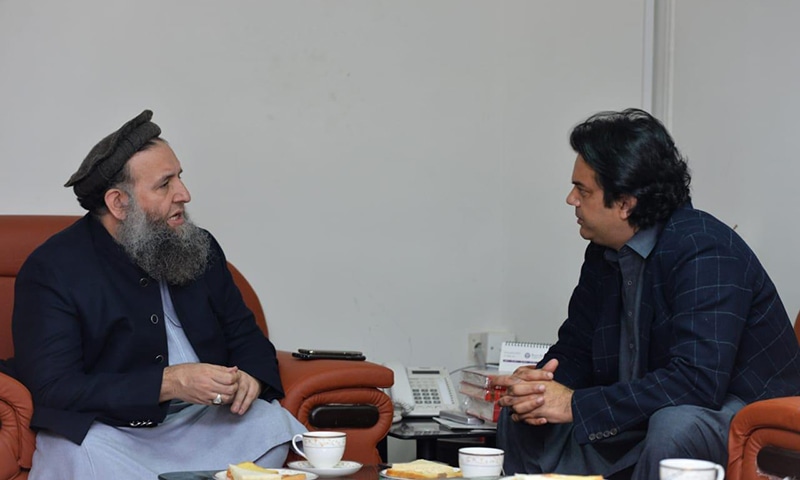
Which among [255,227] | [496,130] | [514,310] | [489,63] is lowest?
[514,310]

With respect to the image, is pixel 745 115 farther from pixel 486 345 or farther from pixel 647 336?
pixel 486 345

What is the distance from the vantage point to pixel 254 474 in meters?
1.85

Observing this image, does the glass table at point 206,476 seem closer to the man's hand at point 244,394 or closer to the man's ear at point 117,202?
the man's hand at point 244,394

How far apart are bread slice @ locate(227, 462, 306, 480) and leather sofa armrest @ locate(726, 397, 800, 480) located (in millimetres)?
999

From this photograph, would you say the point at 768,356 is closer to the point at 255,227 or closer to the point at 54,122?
the point at 255,227

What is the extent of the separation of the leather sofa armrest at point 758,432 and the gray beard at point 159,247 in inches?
60.3

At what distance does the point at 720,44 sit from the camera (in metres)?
3.53

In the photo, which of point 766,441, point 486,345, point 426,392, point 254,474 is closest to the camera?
point 254,474

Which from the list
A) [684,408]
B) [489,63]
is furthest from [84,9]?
[684,408]

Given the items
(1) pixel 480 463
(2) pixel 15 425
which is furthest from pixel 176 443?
(1) pixel 480 463

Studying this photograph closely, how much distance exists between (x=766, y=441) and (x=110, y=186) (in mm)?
1842

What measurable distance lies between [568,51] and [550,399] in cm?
199

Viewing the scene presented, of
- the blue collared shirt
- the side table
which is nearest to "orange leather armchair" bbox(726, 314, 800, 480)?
the blue collared shirt

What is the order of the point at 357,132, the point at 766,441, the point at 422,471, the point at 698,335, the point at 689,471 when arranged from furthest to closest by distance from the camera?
the point at 357,132
the point at 698,335
the point at 766,441
the point at 422,471
the point at 689,471
